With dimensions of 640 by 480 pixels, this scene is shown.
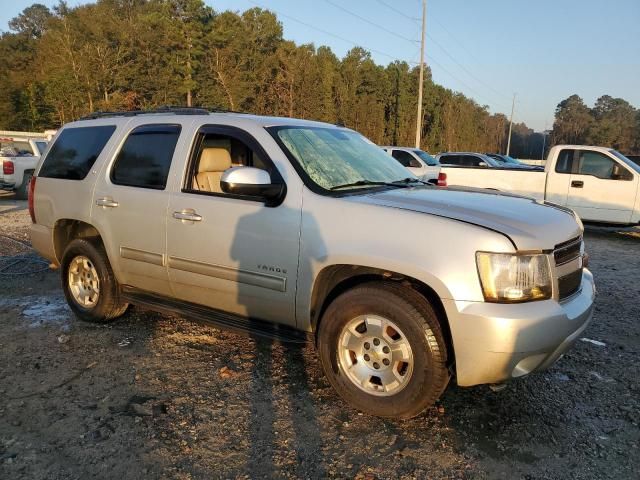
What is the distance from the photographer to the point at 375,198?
3.30 metres

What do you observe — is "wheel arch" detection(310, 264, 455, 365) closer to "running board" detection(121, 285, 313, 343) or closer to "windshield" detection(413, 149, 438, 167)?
"running board" detection(121, 285, 313, 343)

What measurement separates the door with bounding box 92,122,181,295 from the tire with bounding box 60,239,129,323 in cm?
18

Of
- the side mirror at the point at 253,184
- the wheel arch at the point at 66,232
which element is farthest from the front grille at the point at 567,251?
the wheel arch at the point at 66,232

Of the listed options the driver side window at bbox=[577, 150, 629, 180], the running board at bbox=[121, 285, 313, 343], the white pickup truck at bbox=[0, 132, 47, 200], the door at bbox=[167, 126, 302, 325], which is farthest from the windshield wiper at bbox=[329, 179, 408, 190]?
the white pickup truck at bbox=[0, 132, 47, 200]

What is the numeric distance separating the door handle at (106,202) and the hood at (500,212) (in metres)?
2.26

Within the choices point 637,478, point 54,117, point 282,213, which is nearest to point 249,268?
point 282,213

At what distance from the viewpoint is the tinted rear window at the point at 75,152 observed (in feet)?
15.4

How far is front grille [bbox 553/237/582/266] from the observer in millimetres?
2977

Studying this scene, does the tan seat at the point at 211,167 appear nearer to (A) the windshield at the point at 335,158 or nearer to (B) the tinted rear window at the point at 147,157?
(B) the tinted rear window at the point at 147,157

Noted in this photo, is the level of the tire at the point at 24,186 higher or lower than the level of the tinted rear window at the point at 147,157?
lower

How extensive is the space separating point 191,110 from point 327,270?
201cm

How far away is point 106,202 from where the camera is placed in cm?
442

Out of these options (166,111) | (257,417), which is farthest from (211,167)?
(257,417)

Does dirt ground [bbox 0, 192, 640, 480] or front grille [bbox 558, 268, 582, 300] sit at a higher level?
front grille [bbox 558, 268, 582, 300]
